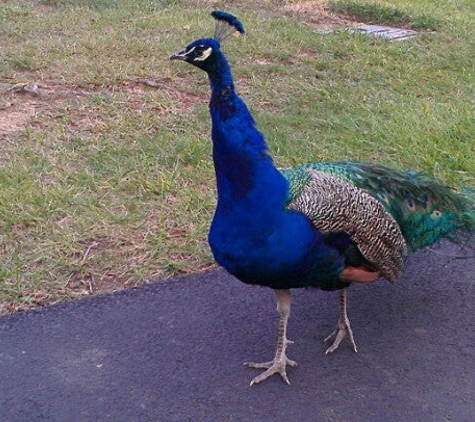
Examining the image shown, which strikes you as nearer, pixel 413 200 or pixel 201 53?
pixel 201 53

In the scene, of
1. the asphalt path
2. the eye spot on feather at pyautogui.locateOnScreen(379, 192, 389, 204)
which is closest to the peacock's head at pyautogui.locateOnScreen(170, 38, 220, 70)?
the eye spot on feather at pyautogui.locateOnScreen(379, 192, 389, 204)

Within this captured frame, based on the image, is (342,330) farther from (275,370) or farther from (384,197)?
(384,197)

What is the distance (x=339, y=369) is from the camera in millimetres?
2961

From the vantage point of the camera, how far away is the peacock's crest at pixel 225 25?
2.58 metres

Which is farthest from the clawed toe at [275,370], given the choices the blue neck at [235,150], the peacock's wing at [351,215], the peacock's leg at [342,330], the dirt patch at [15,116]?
the dirt patch at [15,116]

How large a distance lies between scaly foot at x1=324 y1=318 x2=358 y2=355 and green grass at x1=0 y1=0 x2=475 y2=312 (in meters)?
0.82

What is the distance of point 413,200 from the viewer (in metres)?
3.13

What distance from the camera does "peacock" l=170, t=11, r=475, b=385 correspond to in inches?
100

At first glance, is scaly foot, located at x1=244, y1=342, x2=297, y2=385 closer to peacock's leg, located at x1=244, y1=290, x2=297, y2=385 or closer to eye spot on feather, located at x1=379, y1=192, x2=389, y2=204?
peacock's leg, located at x1=244, y1=290, x2=297, y2=385

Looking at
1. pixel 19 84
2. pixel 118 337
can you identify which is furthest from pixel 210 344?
pixel 19 84

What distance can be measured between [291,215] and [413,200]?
751mm

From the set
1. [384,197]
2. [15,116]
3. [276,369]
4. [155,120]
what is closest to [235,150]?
[384,197]

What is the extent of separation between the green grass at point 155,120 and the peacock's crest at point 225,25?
1347mm

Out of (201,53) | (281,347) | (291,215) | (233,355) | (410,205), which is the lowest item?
(233,355)
